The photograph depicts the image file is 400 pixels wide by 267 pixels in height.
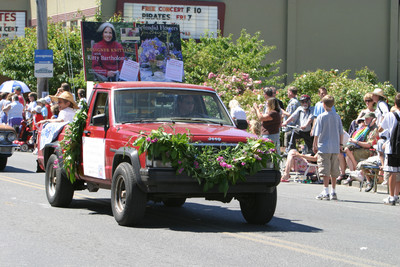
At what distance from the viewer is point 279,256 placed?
8094mm

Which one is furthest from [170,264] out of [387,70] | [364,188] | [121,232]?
[387,70]

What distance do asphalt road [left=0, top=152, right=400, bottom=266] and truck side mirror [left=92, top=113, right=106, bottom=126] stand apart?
132 centimetres

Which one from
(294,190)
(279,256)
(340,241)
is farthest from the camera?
(294,190)

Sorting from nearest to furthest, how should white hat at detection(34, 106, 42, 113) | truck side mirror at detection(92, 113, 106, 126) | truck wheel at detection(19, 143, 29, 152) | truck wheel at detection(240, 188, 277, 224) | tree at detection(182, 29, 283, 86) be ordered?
1. truck wheel at detection(240, 188, 277, 224)
2. truck side mirror at detection(92, 113, 106, 126)
3. white hat at detection(34, 106, 42, 113)
4. truck wheel at detection(19, 143, 29, 152)
5. tree at detection(182, 29, 283, 86)

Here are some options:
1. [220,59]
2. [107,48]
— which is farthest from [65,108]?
[220,59]

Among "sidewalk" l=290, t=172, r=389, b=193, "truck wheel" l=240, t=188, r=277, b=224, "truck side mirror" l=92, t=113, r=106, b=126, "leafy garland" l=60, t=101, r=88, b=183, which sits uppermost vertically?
"truck side mirror" l=92, t=113, r=106, b=126

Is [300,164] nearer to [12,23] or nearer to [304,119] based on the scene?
[304,119]

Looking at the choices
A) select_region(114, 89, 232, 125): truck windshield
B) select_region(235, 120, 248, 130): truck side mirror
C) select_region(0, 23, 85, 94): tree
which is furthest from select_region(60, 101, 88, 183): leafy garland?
select_region(0, 23, 85, 94): tree

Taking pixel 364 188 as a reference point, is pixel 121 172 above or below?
above

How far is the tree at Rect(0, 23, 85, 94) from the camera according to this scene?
37344 millimetres

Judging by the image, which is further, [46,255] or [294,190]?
[294,190]

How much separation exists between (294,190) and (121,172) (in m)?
6.69

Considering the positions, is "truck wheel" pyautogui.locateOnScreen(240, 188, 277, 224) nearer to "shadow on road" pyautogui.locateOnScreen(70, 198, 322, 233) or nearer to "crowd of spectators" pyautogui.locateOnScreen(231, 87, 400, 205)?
"shadow on road" pyautogui.locateOnScreen(70, 198, 322, 233)

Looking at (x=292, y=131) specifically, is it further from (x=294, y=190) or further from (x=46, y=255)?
(x=46, y=255)
